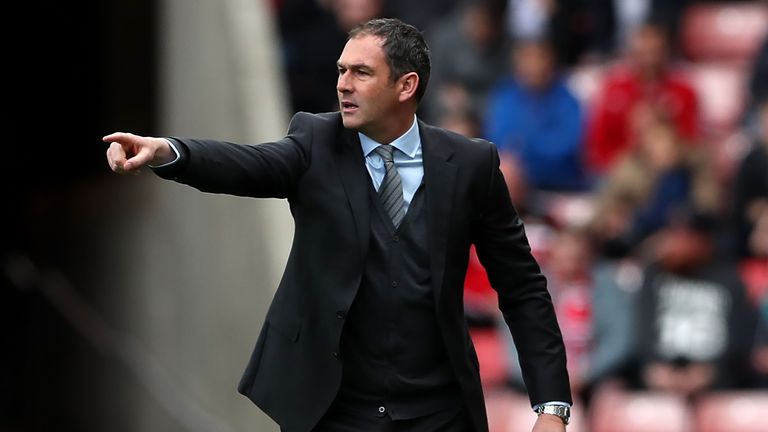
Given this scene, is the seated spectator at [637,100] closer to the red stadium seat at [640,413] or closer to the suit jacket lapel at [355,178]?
the red stadium seat at [640,413]

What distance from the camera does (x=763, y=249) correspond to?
906 cm

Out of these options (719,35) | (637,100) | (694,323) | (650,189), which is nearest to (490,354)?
(694,323)

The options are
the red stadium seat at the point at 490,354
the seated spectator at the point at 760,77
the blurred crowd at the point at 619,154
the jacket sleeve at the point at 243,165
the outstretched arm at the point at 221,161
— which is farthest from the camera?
the seated spectator at the point at 760,77

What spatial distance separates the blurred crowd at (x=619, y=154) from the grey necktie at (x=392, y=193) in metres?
4.17

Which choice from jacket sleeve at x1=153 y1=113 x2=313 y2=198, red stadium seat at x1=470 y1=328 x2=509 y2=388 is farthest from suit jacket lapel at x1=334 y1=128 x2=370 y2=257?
red stadium seat at x1=470 y1=328 x2=509 y2=388

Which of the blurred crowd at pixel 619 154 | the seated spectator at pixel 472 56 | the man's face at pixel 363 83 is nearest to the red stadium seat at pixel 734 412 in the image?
the blurred crowd at pixel 619 154

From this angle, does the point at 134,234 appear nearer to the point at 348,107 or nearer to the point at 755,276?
the point at 755,276

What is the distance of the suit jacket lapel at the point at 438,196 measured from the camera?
4.48m

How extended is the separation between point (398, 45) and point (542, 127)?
6.00 meters

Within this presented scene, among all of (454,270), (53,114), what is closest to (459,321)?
(454,270)

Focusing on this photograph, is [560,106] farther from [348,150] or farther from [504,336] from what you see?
[348,150]

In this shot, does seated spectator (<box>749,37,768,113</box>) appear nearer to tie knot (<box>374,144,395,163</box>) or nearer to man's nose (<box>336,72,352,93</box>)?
tie knot (<box>374,144,395,163</box>)

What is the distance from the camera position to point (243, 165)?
13.8 feet

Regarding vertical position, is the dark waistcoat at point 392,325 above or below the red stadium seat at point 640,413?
above
